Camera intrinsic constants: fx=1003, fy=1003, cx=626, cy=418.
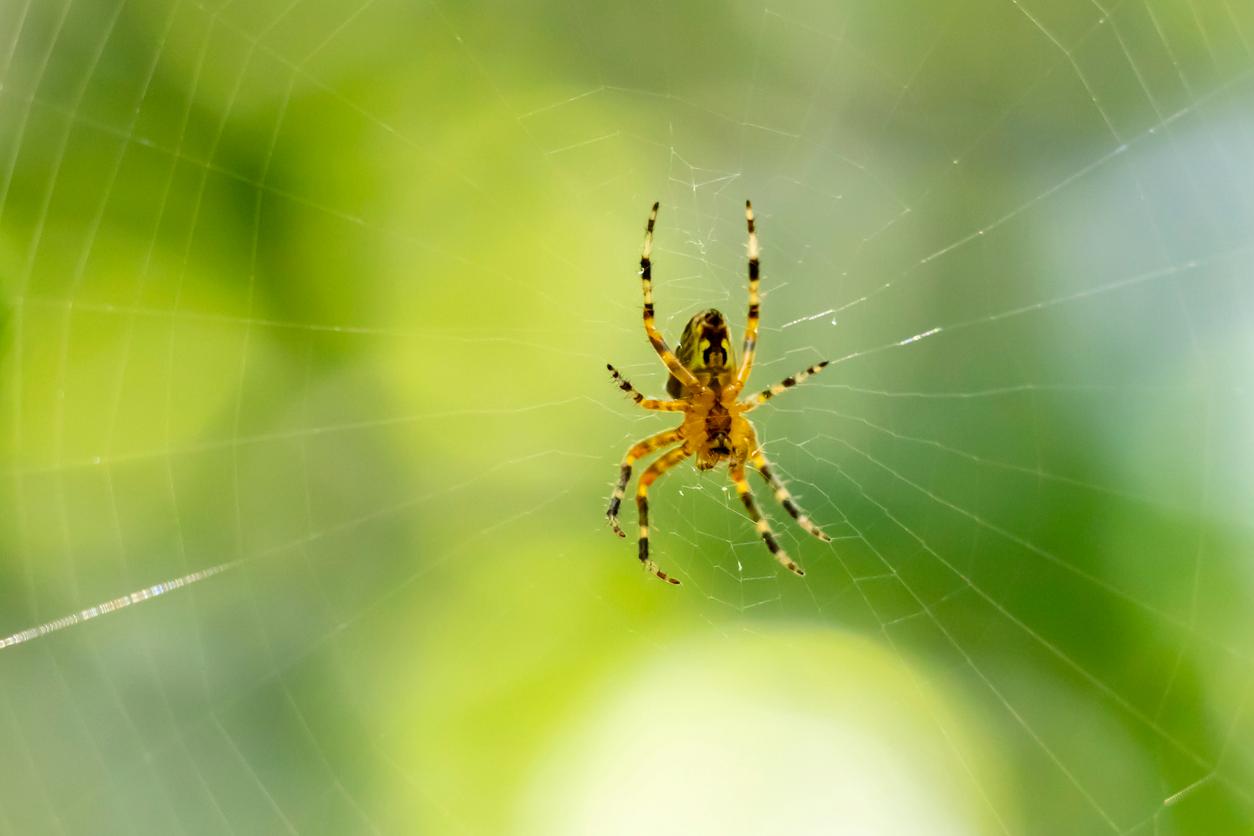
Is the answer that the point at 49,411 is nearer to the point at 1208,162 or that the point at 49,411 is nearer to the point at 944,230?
the point at 944,230

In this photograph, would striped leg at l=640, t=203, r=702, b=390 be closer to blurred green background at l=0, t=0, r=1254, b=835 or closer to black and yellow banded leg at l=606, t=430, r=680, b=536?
black and yellow banded leg at l=606, t=430, r=680, b=536

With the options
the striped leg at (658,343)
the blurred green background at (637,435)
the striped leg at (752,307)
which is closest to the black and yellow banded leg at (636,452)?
the blurred green background at (637,435)

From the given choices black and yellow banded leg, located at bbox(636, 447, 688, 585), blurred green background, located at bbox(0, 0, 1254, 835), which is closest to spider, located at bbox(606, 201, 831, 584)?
black and yellow banded leg, located at bbox(636, 447, 688, 585)

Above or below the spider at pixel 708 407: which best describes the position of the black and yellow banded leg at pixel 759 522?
below

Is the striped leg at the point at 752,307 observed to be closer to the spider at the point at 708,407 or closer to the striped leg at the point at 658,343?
the spider at the point at 708,407

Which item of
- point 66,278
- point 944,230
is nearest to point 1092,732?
point 944,230
